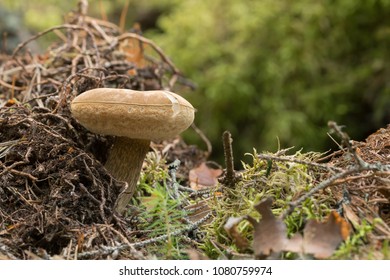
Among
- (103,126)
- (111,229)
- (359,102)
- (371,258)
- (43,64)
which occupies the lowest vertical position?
(371,258)

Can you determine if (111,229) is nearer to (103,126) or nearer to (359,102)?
(103,126)

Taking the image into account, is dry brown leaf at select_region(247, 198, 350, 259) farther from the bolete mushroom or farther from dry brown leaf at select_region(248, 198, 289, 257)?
the bolete mushroom

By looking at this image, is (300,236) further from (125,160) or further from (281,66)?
(281,66)

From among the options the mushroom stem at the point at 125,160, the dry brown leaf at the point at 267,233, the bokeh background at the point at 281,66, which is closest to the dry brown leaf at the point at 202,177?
the mushroom stem at the point at 125,160

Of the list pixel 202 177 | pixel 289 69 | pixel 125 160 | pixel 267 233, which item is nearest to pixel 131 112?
pixel 125 160

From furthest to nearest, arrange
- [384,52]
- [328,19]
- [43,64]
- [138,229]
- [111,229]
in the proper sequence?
1. [328,19]
2. [384,52]
3. [43,64]
4. [138,229]
5. [111,229]
